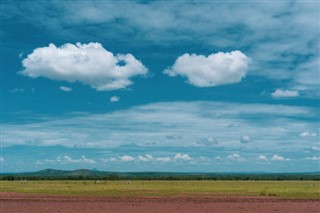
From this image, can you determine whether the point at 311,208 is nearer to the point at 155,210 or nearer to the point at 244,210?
the point at 244,210

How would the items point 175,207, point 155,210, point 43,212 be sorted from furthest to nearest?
point 175,207 → point 155,210 → point 43,212

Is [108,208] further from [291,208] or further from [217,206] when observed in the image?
[291,208]

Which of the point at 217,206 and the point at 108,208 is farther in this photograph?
the point at 217,206

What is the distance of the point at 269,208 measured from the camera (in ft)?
133

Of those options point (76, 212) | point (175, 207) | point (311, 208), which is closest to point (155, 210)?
point (175, 207)

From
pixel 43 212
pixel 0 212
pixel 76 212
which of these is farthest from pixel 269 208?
pixel 0 212

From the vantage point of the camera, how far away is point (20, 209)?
37750 millimetres

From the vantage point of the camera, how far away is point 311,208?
40688 millimetres

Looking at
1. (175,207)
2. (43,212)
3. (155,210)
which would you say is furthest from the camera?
(175,207)

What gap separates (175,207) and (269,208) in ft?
28.3

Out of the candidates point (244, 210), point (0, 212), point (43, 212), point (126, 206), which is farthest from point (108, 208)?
point (244, 210)

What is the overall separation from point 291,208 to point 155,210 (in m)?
12.8

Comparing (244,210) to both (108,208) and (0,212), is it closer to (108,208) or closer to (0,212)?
(108,208)

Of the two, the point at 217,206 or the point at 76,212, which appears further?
the point at 217,206
